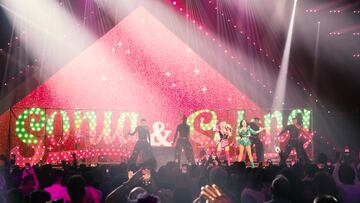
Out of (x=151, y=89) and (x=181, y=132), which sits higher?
(x=151, y=89)

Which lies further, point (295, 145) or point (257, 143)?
point (257, 143)

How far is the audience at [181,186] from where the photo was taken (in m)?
5.11

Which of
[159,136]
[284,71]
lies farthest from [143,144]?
[284,71]

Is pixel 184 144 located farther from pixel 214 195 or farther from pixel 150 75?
pixel 214 195

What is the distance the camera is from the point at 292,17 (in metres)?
21.8

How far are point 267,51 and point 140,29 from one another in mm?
5909

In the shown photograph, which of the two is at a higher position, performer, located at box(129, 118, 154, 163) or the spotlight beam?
the spotlight beam

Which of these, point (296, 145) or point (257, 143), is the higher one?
point (257, 143)

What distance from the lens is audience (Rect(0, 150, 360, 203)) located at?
5109mm

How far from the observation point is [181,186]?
644 cm

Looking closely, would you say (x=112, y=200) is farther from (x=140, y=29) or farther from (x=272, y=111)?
(x=140, y=29)

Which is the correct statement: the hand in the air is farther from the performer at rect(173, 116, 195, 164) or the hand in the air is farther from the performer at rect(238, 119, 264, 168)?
the performer at rect(238, 119, 264, 168)

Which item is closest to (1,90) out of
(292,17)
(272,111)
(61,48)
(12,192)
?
(61,48)

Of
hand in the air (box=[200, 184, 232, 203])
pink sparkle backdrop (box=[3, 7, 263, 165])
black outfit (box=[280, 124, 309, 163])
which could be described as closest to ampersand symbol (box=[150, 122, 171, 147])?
pink sparkle backdrop (box=[3, 7, 263, 165])
